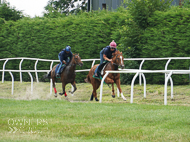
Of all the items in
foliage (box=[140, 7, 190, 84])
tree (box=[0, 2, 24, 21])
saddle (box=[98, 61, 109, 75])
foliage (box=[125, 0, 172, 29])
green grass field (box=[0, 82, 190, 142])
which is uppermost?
tree (box=[0, 2, 24, 21])

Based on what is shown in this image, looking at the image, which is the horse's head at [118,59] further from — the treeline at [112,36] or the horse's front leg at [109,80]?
the treeline at [112,36]

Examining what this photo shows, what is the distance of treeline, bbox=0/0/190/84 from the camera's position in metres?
12.8

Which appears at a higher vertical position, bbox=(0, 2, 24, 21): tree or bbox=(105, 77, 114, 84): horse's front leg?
bbox=(0, 2, 24, 21): tree

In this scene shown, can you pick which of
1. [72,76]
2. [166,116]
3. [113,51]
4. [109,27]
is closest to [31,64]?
[109,27]

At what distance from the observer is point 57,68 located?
1219 cm

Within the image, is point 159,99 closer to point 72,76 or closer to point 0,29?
point 72,76

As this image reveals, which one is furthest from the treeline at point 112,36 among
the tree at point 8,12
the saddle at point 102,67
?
the saddle at point 102,67

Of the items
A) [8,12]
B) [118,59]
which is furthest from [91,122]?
[8,12]

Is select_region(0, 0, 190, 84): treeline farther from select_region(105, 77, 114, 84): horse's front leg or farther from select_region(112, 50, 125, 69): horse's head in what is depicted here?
select_region(105, 77, 114, 84): horse's front leg

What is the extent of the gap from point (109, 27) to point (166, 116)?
8626 millimetres

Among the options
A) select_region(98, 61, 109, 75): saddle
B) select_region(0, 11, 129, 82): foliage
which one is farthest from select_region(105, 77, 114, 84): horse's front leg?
select_region(0, 11, 129, 82): foliage

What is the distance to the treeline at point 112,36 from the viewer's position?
505 inches

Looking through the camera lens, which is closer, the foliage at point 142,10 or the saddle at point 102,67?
the saddle at point 102,67

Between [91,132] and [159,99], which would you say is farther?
[159,99]
